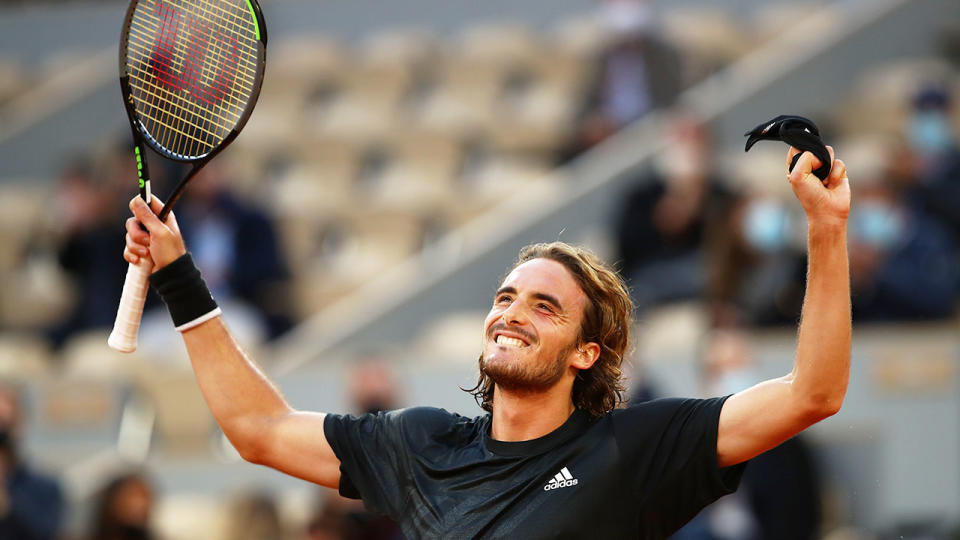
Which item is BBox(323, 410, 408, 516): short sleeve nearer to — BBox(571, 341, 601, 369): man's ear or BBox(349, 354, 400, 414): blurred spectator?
BBox(571, 341, 601, 369): man's ear

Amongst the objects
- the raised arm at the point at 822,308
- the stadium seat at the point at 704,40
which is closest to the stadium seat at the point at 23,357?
the stadium seat at the point at 704,40

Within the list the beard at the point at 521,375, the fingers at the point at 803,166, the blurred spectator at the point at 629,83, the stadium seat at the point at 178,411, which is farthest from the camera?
the blurred spectator at the point at 629,83

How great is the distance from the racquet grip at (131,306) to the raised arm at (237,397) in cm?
3

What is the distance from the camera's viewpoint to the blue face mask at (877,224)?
6.73 m

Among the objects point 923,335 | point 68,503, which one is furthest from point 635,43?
point 68,503

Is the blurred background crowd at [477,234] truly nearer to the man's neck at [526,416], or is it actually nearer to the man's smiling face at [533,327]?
the man's smiling face at [533,327]

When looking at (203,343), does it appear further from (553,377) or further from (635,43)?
(635,43)

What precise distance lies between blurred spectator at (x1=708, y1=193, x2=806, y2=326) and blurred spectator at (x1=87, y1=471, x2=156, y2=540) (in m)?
2.74

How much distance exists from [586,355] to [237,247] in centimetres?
521

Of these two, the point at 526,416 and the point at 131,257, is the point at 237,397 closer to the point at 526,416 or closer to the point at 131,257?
the point at 131,257

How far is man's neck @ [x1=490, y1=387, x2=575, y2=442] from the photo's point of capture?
311 centimetres

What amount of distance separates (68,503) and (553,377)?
14.2 ft

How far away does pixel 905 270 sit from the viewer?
6609 mm

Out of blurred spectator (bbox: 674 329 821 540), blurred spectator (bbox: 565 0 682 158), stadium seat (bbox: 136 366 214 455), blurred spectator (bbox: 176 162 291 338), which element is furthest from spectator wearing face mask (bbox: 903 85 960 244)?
stadium seat (bbox: 136 366 214 455)
